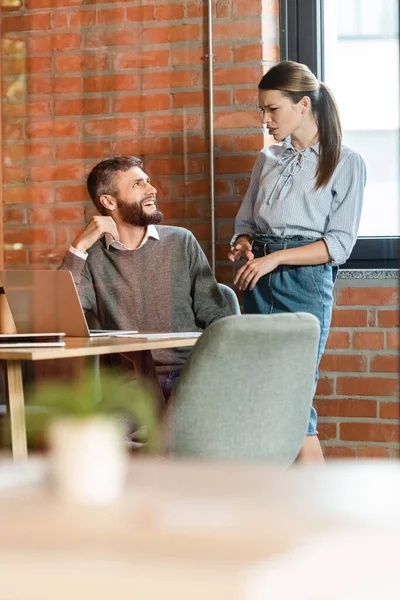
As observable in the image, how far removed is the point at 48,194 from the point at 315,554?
2.83 metres

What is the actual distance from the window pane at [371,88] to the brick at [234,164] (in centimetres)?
33

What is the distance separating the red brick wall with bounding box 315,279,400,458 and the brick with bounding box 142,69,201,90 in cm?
92

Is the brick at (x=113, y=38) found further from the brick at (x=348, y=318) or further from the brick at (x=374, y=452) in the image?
the brick at (x=374, y=452)

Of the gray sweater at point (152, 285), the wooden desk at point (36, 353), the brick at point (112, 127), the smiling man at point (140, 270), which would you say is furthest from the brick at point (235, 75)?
the wooden desk at point (36, 353)

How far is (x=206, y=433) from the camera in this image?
1.90 meters

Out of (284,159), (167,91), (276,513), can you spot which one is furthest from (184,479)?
(167,91)

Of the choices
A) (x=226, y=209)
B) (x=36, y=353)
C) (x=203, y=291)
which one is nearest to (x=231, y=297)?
(x=203, y=291)

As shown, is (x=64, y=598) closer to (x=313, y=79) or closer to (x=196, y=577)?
(x=196, y=577)

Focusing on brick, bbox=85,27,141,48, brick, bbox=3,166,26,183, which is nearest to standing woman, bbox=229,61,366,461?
brick, bbox=85,27,141,48

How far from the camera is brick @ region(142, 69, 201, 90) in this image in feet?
10.7

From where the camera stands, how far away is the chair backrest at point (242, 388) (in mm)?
1896

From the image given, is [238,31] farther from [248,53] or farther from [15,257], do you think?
[15,257]

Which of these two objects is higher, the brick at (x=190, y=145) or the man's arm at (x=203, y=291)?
the brick at (x=190, y=145)

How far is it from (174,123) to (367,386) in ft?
3.70
